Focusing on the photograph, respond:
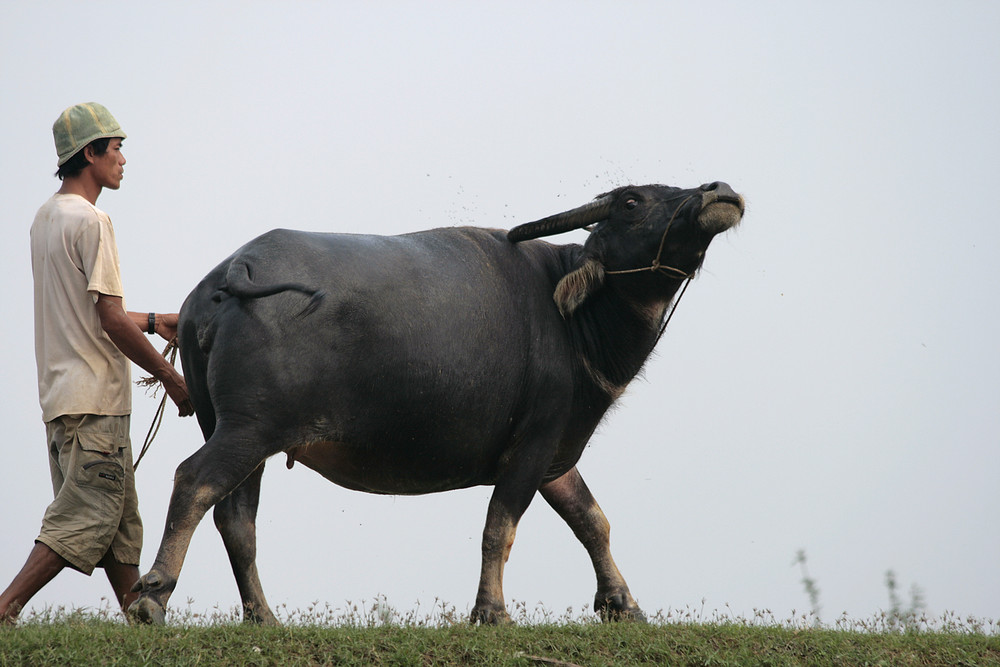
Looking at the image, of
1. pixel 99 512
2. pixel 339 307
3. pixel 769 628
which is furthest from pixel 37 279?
pixel 769 628

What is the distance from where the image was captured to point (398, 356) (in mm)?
6637

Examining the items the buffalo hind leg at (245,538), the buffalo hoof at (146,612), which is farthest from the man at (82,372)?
the buffalo hoof at (146,612)

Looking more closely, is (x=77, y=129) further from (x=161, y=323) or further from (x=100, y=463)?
(x=100, y=463)

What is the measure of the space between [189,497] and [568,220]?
3118mm

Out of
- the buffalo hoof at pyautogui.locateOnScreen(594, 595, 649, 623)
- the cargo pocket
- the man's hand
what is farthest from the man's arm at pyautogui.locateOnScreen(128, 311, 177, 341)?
the buffalo hoof at pyautogui.locateOnScreen(594, 595, 649, 623)

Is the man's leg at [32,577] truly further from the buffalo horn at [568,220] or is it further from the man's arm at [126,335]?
the buffalo horn at [568,220]

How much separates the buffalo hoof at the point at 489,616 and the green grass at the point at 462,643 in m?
0.13

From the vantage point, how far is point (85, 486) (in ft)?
21.5

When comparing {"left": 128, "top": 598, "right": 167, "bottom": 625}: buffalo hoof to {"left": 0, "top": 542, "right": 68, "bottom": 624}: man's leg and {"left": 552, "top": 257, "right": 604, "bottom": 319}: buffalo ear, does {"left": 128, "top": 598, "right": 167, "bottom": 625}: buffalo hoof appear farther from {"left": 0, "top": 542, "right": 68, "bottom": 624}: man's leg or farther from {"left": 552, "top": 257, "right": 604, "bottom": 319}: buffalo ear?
{"left": 552, "top": 257, "right": 604, "bottom": 319}: buffalo ear

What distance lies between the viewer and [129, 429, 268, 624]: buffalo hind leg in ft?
19.8

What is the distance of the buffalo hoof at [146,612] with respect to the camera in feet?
19.6

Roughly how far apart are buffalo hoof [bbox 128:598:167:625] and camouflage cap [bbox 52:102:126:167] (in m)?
→ 2.68

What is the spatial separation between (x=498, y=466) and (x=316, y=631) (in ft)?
5.76

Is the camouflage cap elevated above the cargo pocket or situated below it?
above
